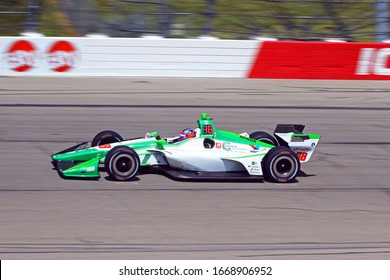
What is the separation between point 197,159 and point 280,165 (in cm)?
94

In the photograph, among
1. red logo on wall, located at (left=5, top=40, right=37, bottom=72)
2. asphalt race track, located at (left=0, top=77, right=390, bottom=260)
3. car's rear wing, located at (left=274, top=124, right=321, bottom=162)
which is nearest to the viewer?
asphalt race track, located at (left=0, top=77, right=390, bottom=260)

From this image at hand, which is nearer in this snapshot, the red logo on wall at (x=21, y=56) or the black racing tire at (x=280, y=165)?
the black racing tire at (x=280, y=165)

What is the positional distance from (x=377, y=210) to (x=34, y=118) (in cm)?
628

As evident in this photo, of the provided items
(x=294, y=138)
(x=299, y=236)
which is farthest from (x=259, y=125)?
(x=299, y=236)

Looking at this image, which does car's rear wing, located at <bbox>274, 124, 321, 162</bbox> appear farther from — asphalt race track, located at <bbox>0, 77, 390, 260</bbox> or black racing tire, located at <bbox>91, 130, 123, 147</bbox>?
black racing tire, located at <bbox>91, 130, 123, 147</bbox>

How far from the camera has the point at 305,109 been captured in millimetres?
13484

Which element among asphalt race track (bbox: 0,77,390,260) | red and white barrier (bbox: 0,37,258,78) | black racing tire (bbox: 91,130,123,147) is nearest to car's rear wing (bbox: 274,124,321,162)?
asphalt race track (bbox: 0,77,390,260)

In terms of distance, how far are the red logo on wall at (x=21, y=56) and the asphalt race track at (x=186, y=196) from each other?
6.89 ft

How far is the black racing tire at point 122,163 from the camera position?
321 inches

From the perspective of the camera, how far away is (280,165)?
849 cm

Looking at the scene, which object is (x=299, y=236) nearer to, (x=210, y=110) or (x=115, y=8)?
(x=210, y=110)

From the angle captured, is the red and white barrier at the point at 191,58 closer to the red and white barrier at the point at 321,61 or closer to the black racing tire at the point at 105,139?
the red and white barrier at the point at 321,61

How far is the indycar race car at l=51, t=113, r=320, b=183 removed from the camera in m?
8.30

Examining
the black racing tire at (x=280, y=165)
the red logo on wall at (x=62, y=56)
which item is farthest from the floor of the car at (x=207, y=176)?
the red logo on wall at (x=62, y=56)
